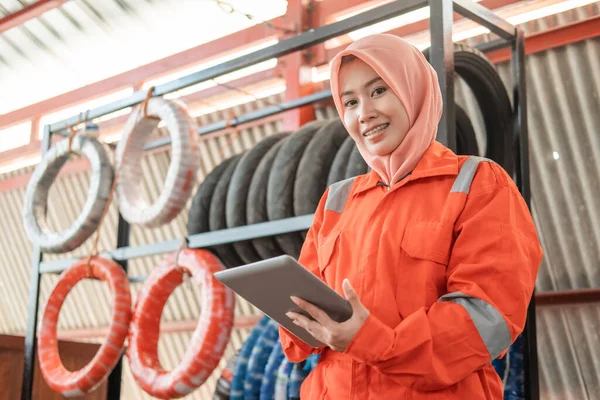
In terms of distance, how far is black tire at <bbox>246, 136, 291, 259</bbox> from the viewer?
3.77 meters

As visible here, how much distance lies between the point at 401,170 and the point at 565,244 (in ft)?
11.1

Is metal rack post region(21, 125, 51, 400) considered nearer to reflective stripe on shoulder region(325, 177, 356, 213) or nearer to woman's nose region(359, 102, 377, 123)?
reflective stripe on shoulder region(325, 177, 356, 213)

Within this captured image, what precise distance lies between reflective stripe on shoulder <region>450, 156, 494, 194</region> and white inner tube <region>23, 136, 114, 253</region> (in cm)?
315

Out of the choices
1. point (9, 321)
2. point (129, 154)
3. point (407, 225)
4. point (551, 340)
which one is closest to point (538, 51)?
point (551, 340)

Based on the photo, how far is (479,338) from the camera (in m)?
1.50

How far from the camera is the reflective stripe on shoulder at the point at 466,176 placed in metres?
1.65

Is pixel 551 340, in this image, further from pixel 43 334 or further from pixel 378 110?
pixel 378 110

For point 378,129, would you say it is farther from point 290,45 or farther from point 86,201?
point 86,201

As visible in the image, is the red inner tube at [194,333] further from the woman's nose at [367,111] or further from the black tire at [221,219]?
the woman's nose at [367,111]

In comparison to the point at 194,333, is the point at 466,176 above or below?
above

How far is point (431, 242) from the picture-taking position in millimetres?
1614

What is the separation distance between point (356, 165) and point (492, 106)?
0.78m

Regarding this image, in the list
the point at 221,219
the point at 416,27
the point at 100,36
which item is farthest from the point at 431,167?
the point at 100,36

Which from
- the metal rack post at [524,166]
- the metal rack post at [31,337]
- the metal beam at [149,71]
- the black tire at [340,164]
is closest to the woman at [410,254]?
the black tire at [340,164]
